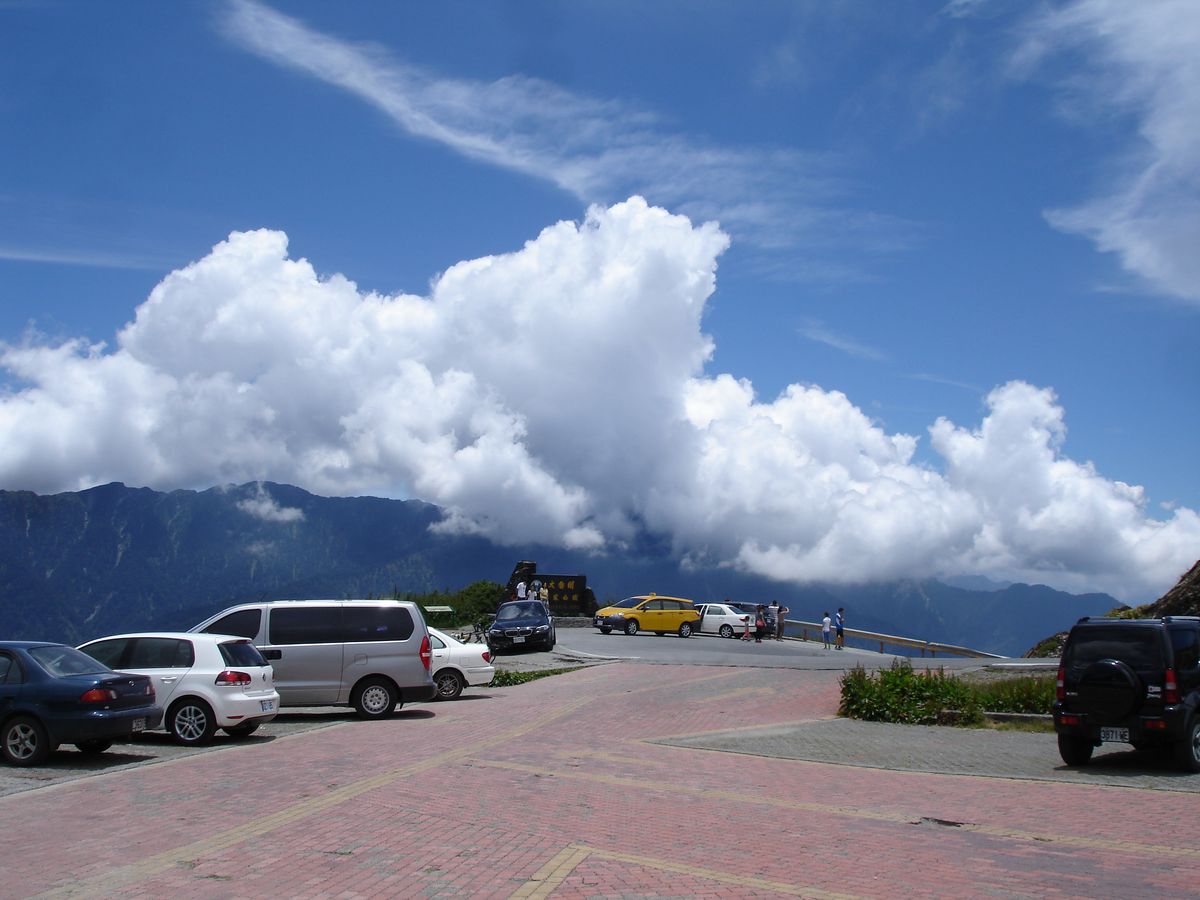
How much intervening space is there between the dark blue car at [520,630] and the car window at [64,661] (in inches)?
853

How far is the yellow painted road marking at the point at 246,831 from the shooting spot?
7.30m

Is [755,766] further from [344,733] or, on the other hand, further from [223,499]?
[223,499]

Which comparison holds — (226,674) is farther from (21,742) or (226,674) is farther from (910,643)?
(910,643)

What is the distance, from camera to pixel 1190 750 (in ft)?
42.1

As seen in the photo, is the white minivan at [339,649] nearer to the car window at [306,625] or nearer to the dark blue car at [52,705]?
the car window at [306,625]

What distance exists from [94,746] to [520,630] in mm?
21964

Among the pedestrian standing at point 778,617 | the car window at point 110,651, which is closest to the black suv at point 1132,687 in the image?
the car window at point 110,651

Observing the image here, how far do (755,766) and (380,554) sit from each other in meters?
161

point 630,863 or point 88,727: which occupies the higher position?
point 88,727

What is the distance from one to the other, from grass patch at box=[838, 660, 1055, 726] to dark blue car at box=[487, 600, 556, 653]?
1689cm

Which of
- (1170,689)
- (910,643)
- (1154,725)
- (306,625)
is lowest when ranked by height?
(1154,725)

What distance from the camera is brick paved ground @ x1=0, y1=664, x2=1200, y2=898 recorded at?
7.52 meters

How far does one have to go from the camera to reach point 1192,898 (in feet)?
23.9

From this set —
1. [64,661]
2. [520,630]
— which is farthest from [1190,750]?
[520,630]
